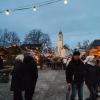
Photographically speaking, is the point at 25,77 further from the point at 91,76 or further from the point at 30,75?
the point at 91,76

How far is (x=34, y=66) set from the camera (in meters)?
13.7

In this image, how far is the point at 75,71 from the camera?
13992 millimetres

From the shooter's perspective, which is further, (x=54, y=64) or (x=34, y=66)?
(x=54, y=64)

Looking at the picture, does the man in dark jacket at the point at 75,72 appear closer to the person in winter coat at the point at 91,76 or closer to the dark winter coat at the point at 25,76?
the dark winter coat at the point at 25,76

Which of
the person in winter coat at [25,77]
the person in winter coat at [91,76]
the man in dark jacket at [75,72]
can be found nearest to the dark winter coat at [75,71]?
the man in dark jacket at [75,72]

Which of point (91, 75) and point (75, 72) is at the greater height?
point (75, 72)

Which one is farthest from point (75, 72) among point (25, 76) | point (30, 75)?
point (25, 76)

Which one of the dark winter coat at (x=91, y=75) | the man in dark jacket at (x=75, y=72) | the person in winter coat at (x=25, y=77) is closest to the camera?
the person in winter coat at (x=25, y=77)

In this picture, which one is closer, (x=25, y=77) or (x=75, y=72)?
(x=25, y=77)

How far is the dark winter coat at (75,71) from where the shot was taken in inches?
550

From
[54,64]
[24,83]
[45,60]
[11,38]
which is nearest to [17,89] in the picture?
[24,83]

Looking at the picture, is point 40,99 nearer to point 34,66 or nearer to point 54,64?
point 34,66

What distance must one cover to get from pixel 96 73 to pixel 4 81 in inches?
484

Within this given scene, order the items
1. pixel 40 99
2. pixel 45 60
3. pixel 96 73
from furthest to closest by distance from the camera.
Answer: pixel 45 60
pixel 40 99
pixel 96 73
